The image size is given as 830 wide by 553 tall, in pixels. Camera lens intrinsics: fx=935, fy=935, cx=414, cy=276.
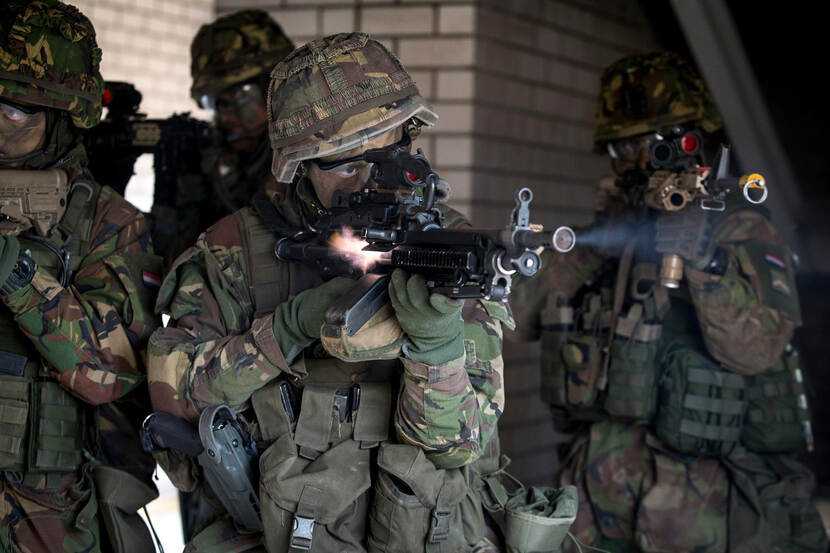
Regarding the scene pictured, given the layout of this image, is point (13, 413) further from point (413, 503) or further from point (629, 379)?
point (629, 379)

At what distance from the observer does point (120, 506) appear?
3006 millimetres

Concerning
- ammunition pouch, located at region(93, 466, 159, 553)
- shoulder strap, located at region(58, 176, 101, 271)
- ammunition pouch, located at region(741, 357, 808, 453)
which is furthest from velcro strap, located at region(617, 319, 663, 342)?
shoulder strap, located at region(58, 176, 101, 271)

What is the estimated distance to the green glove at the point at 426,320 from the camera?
2.10 metres

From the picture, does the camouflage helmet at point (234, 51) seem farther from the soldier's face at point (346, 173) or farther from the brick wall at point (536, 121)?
the soldier's face at point (346, 173)

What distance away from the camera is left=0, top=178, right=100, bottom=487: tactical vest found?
2.83 meters

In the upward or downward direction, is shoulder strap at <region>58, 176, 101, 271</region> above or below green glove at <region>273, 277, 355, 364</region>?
above

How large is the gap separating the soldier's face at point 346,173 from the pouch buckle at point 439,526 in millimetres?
904

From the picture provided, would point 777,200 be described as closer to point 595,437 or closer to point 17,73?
point 595,437

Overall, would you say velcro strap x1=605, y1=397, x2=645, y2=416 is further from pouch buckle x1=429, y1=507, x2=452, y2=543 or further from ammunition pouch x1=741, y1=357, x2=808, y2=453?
pouch buckle x1=429, y1=507, x2=452, y2=543

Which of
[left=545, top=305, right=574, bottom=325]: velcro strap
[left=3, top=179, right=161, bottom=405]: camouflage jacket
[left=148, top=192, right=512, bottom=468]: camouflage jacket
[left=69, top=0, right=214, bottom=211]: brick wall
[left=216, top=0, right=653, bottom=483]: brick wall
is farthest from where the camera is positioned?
[left=69, top=0, right=214, bottom=211]: brick wall

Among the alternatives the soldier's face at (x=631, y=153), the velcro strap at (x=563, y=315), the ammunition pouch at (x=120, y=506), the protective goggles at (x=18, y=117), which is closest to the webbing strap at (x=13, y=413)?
the ammunition pouch at (x=120, y=506)

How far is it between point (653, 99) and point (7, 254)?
2.43 meters

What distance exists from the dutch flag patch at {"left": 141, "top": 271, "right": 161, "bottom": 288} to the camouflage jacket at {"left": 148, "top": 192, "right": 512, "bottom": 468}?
0.24m

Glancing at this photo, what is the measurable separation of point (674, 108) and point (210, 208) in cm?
213
